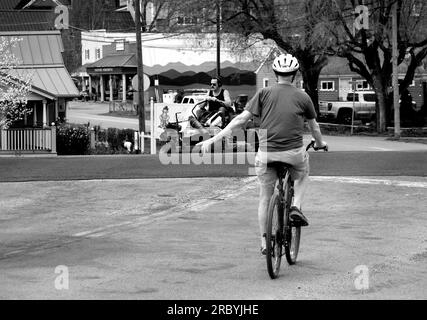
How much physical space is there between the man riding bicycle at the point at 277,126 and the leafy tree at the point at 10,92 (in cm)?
2435

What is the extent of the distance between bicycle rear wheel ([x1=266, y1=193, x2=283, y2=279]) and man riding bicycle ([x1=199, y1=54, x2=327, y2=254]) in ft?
0.53

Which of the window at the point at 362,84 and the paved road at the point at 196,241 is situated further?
the window at the point at 362,84

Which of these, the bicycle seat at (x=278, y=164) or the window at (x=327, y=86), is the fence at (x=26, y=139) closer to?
the bicycle seat at (x=278, y=164)

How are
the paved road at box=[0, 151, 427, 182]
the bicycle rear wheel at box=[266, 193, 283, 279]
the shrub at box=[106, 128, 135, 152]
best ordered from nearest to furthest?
the bicycle rear wheel at box=[266, 193, 283, 279] < the paved road at box=[0, 151, 427, 182] < the shrub at box=[106, 128, 135, 152]

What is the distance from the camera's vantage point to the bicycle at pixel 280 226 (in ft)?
25.5

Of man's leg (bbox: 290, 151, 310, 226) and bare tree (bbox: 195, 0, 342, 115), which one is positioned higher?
bare tree (bbox: 195, 0, 342, 115)

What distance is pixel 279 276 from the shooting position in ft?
26.5

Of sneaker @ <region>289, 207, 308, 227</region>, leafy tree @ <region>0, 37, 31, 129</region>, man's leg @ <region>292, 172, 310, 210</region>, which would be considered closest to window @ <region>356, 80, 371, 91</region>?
leafy tree @ <region>0, 37, 31, 129</region>

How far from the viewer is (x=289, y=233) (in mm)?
8352

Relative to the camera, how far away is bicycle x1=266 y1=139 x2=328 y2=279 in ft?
25.5

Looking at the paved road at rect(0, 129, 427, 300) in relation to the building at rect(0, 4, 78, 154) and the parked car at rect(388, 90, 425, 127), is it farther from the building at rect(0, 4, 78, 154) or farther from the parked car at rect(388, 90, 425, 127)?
the parked car at rect(388, 90, 425, 127)

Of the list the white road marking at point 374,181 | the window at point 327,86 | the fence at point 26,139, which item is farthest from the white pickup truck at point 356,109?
the white road marking at point 374,181

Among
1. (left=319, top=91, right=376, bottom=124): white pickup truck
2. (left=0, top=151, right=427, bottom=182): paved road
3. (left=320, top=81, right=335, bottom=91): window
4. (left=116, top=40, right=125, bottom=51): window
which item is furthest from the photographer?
(left=116, top=40, right=125, bottom=51): window
